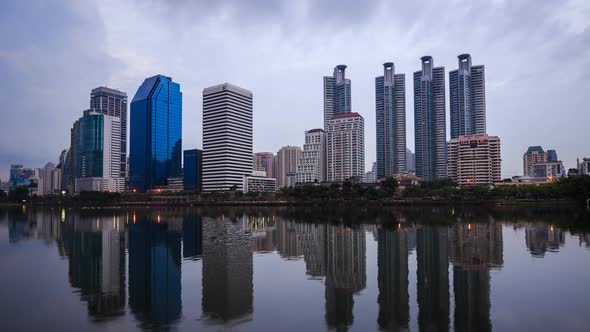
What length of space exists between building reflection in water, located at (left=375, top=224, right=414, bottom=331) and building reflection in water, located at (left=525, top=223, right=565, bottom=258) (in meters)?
9.66

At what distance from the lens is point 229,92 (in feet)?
647

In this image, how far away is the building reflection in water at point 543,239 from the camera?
32812 mm

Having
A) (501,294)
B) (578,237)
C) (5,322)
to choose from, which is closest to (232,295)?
(5,322)

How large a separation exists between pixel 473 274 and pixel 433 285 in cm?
378

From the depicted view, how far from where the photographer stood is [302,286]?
21.5 meters

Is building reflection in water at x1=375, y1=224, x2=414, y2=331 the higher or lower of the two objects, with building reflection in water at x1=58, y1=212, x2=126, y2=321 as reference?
higher

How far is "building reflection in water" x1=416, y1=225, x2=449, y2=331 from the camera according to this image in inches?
618

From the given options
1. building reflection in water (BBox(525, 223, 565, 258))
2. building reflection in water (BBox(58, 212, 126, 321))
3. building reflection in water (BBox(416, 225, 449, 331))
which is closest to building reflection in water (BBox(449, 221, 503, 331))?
building reflection in water (BBox(416, 225, 449, 331))

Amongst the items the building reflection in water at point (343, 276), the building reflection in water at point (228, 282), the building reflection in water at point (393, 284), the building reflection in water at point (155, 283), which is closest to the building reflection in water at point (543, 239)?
the building reflection in water at point (393, 284)

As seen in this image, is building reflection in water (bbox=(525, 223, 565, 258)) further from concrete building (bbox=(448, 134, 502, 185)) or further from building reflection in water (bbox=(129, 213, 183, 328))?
concrete building (bbox=(448, 134, 502, 185))

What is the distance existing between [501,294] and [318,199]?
120669mm

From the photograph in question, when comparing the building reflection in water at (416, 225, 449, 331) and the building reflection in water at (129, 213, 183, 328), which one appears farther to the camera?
the building reflection in water at (129, 213, 183, 328)

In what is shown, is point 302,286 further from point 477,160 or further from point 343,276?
point 477,160

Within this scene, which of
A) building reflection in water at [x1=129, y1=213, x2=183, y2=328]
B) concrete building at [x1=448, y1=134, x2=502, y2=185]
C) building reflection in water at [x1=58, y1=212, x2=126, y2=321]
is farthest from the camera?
concrete building at [x1=448, y1=134, x2=502, y2=185]
